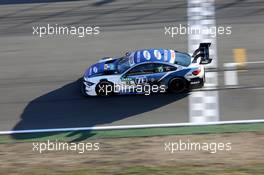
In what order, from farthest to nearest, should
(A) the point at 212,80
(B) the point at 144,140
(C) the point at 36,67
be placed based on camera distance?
(C) the point at 36,67, (A) the point at 212,80, (B) the point at 144,140

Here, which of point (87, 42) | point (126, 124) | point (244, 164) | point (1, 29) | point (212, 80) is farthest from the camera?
point (1, 29)

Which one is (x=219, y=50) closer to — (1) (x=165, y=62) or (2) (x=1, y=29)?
(1) (x=165, y=62)

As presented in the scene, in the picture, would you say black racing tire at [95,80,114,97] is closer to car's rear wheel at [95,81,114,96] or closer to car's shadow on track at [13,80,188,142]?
car's rear wheel at [95,81,114,96]

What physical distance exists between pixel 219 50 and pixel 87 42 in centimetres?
455

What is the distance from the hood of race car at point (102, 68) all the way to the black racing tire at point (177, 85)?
1659 mm

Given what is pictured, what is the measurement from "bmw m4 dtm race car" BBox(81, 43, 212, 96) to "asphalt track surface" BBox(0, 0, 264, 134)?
0.32 m

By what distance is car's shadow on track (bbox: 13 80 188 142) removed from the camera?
17.3m

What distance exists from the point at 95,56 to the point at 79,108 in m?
3.11

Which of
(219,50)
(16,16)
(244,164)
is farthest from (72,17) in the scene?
(244,164)

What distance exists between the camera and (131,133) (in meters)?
16.5

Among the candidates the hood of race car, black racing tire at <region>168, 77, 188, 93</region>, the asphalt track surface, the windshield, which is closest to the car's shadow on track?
the asphalt track surface

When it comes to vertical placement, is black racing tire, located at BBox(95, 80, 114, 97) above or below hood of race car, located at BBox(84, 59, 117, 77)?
below

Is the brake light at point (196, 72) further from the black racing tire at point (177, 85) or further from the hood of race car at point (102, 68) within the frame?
the hood of race car at point (102, 68)

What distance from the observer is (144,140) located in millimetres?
16000
